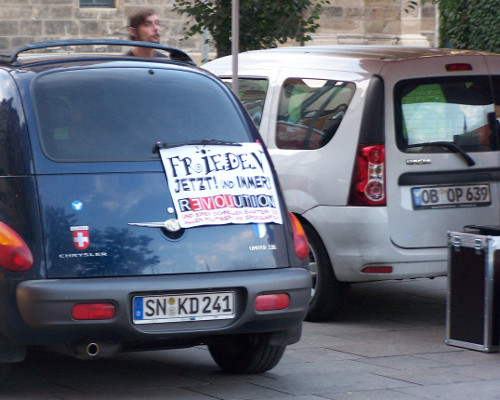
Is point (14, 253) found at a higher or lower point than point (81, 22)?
higher

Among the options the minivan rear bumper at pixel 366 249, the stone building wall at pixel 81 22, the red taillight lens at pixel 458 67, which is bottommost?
the stone building wall at pixel 81 22

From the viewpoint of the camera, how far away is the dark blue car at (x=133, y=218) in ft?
17.7

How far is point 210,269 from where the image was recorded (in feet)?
18.4

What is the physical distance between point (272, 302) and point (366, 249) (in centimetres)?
204

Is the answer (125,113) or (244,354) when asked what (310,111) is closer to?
(244,354)

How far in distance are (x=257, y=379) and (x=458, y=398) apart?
1084mm

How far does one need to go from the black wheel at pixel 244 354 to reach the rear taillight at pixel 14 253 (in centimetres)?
120

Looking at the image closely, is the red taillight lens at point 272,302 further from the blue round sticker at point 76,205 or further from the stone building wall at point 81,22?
the stone building wall at point 81,22

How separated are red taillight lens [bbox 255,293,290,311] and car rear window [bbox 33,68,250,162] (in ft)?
2.86

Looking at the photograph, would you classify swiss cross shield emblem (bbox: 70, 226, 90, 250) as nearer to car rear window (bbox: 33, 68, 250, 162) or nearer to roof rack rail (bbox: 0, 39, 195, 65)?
car rear window (bbox: 33, 68, 250, 162)

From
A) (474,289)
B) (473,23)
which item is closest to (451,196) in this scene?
(474,289)

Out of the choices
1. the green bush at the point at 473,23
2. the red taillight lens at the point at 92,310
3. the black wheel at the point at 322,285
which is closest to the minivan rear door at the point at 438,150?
the black wheel at the point at 322,285

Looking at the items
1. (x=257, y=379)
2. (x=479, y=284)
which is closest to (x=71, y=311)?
(x=257, y=379)

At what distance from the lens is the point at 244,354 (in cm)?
636
